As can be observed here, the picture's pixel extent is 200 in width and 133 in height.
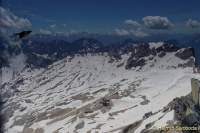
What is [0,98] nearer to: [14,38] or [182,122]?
[14,38]

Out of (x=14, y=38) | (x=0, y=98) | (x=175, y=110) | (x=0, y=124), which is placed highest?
(x=14, y=38)

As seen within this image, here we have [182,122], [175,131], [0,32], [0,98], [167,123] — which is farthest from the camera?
[167,123]

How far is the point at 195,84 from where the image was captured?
188 metres

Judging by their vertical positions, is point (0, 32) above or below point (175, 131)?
above

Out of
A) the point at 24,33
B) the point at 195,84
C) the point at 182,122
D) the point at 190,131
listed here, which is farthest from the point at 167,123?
the point at 24,33

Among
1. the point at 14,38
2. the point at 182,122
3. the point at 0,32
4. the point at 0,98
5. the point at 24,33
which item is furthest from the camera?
the point at 182,122

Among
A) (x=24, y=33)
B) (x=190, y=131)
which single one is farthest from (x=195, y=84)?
(x=24, y=33)

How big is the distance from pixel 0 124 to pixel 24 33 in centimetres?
781

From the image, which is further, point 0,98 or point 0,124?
point 0,124

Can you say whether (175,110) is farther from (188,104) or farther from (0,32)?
(0,32)

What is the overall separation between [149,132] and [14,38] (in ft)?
388

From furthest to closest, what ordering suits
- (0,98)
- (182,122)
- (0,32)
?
(182,122) < (0,98) < (0,32)

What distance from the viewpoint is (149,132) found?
140 m

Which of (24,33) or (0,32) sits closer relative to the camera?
(0,32)
